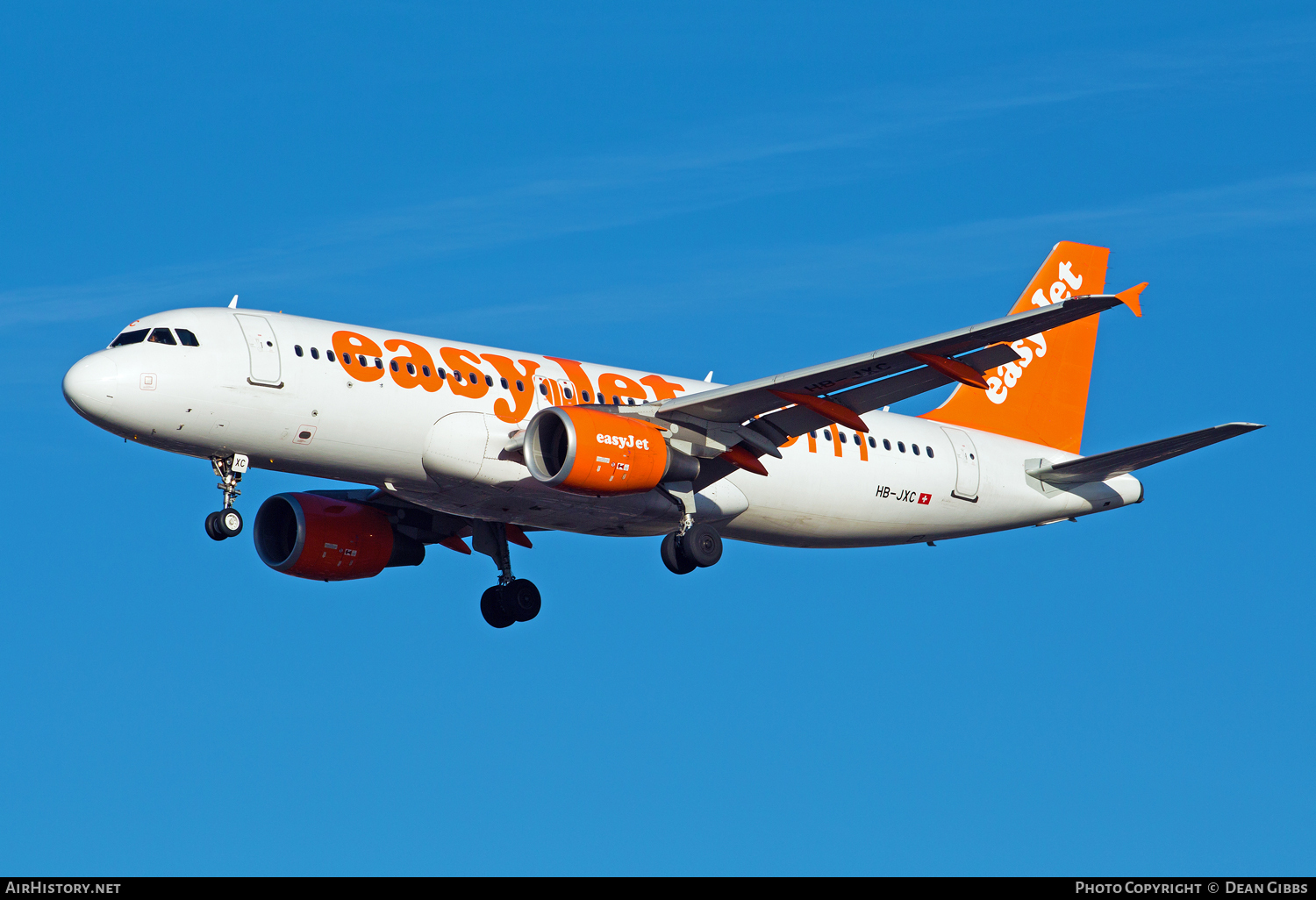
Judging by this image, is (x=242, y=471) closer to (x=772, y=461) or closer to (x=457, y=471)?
(x=457, y=471)

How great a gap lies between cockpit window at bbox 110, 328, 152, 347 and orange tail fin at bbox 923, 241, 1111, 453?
65.7 ft

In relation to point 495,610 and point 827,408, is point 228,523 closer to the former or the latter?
point 495,610

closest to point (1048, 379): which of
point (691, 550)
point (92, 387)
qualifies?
point (691, 550)

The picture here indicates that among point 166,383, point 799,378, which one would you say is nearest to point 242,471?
point 166,383

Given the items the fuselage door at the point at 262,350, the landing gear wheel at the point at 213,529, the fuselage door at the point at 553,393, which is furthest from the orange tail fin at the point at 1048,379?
the landing gear wheel at the point at 213,529

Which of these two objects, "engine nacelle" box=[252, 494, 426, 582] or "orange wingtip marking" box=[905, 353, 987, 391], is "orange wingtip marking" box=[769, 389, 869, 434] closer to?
"orange wingtip marking" box=[905, 353, 987, 391]

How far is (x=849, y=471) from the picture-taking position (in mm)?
42219

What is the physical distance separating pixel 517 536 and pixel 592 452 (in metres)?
7.91

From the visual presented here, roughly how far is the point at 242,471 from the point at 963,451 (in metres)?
17.8

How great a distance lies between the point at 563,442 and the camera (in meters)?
36.6

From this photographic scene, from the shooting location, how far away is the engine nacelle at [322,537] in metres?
42.0

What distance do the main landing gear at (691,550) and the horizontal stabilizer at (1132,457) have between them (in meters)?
10.1

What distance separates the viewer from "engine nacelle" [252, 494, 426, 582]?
138 feet

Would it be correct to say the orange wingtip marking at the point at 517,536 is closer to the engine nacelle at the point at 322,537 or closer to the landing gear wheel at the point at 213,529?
the engine nacelle at the point at 322,537
